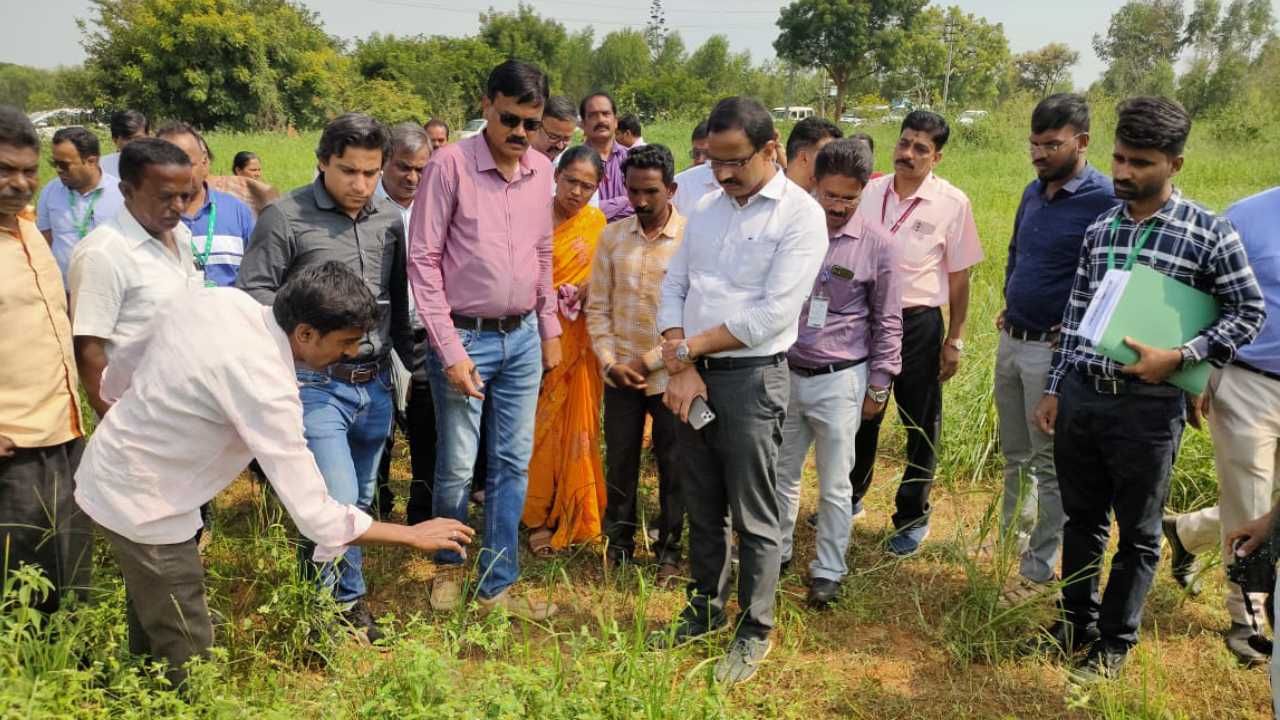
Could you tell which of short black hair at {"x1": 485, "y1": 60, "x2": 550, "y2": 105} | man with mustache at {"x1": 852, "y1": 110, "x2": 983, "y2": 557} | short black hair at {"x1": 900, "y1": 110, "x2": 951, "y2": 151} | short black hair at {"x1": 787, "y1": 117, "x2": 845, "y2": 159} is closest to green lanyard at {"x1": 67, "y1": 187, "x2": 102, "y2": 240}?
short black hair at {"x1": 485, "y1": 60, "x2": 550, "y2": 105}

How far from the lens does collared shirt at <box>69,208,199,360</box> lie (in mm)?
2611

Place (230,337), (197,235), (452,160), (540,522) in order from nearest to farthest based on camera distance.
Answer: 1. (230,337)
2. (452,160)
3. (197,235)
4. (540,522)

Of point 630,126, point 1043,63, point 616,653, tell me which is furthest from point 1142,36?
point 616,653

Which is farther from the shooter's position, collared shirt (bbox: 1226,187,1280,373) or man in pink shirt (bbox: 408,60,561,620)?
man in pink shirt (bbox: 408,60,561,620)

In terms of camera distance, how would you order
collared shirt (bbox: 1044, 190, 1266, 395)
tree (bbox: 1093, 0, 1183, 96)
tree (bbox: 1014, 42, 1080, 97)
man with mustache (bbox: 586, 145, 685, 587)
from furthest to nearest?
tree (bbox: 1014, 42, 1080, 97) → tree (bbox: 1093, 0, 1183, 96) → man with mustache (bbox: 586, 145, 685, 587) → collared shirt (bbox: 1044, 190, 1266, 395)

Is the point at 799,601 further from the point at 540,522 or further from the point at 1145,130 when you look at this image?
the point at 1145,130

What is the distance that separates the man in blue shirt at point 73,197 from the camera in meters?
4.45

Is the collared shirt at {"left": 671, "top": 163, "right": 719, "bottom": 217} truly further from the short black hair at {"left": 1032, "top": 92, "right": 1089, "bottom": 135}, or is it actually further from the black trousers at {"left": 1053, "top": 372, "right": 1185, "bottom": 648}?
the black trousers at {"left": 1053, "top": 372, "right": 1185, "bottom": 648}

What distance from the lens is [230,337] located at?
2.01 metres

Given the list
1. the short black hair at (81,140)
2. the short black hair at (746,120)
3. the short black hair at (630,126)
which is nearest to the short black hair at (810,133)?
the short black hair at (746,120)

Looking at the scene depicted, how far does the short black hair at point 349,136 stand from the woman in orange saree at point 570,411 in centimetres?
110

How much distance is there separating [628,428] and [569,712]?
1.67m

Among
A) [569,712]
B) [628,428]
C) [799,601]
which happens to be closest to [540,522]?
[628,428]

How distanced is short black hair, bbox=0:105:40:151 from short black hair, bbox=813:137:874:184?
2.58 metres
